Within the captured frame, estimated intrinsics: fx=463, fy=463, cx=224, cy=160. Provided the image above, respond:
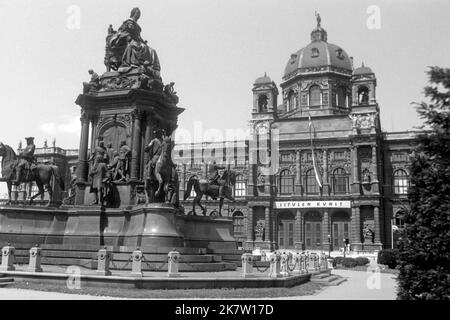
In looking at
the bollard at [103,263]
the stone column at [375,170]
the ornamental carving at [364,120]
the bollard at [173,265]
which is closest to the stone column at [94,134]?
the bollard at [103,263]

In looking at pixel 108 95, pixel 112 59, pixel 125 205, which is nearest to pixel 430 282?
pixel 125 205

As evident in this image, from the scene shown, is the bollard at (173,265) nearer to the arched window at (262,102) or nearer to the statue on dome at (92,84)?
the statue on dome at (92,84)

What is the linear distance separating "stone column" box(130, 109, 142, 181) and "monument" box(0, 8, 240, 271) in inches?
1.8

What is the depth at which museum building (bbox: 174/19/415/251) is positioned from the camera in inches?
2675

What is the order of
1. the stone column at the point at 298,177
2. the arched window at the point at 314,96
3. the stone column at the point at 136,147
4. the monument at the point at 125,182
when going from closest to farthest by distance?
the monument at the point at 125,182, the stone column at the point at 136,147, the stone column at the point at 298,177, the arched window at the point at 314,96

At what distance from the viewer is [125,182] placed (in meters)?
20.9

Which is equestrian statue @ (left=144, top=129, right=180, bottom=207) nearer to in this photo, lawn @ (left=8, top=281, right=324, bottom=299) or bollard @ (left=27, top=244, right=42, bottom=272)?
bollard @ (left=27, top=244, right=42, bottom=272)

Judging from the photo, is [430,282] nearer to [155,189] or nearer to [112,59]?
[155,189]

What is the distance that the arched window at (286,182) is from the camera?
240 ft

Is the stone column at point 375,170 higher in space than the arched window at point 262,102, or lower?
lower

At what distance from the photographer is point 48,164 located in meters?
23.0

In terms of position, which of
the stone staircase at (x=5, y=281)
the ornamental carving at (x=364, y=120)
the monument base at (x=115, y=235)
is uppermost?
the ornamental carving at (x=364, y=120)

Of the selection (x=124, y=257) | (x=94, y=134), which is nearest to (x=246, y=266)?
(x=124, y=257)

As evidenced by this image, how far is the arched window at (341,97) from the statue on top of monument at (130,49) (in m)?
59.3
